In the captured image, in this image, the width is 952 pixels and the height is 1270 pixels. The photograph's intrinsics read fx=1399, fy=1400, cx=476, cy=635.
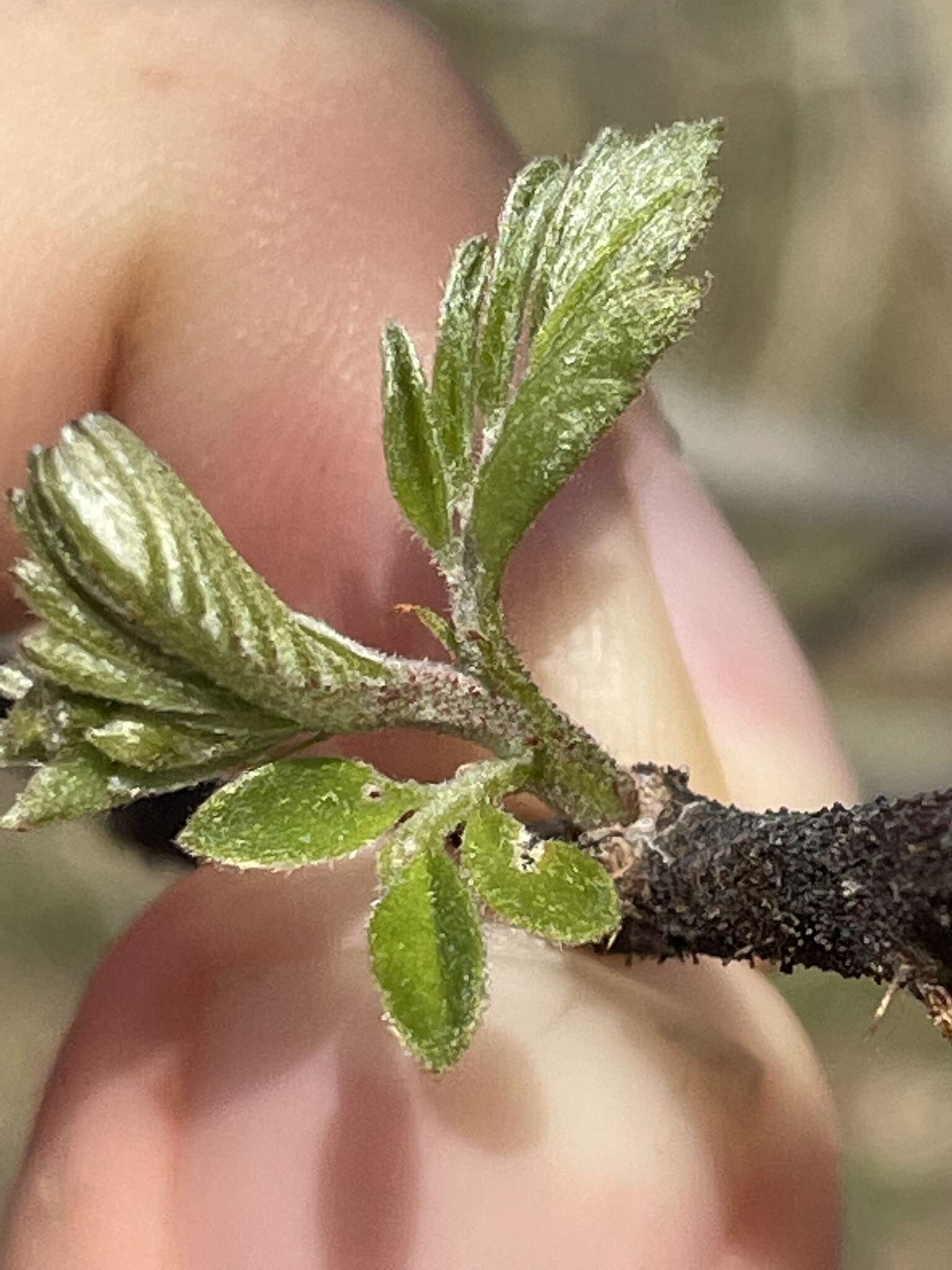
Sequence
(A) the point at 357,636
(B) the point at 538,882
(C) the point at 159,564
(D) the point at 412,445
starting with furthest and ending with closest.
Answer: (A) the point at 357,636
(D) the point at 412,445
(B) the point at 538,882
(C) the point at 159,564

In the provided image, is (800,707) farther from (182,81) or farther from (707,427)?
(707,427)

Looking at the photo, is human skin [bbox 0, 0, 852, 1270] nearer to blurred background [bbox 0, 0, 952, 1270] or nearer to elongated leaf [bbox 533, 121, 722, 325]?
elongated leaf [bbox 533, 121, 722, 325]

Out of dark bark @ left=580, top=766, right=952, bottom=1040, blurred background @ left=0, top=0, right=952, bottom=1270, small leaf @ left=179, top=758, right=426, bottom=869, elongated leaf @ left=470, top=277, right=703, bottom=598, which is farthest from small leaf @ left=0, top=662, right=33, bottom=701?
blurred background @ left=0, top=0, right=952, bottom=1270

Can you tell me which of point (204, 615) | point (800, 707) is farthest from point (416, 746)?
point (204, 615)

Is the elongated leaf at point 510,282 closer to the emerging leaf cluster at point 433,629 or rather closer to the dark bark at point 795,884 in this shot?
the emerging leaf cluster at point 433,629

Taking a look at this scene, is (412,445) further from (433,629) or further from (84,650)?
(84,650)

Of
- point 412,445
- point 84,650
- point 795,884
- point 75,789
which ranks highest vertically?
point 412,445

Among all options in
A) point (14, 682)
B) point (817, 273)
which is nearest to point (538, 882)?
point (14, 682)
